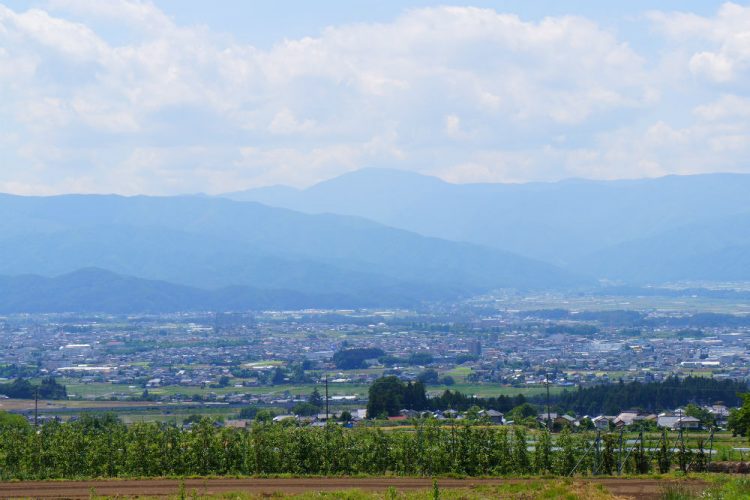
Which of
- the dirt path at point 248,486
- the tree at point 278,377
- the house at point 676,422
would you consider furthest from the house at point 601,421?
the tree at point 278,377

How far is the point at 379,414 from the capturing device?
3688 cm

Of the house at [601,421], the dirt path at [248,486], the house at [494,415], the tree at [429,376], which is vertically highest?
the dirt path at [248,486]

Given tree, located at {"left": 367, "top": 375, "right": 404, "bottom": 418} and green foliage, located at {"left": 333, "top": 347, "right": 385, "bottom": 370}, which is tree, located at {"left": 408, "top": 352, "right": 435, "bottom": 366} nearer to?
green foliage, located at {"left": 333, "top": 347, "right": 385, "bottom": 370}

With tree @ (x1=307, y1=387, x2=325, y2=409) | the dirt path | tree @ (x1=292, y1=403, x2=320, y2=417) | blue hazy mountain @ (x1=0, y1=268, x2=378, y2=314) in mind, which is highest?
blue hazy mountain @ (x1=0, y1=268, x2=378, y2=314)

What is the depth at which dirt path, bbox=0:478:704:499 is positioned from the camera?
17.1 m

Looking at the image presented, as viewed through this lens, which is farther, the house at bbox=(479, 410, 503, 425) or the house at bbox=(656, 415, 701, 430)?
the house at bbox=(479, 410, 503, 425)

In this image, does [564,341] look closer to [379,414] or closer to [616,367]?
[616,367]

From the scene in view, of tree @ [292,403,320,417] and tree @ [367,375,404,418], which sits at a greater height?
tree @ [367,375,404,418]

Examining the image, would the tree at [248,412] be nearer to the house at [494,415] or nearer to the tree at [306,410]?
the tree at [306,410]

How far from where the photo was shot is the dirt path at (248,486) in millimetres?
17061

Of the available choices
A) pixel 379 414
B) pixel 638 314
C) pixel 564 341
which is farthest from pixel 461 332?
pixel 379 414

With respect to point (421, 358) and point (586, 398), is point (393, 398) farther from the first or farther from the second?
point (421, 358)

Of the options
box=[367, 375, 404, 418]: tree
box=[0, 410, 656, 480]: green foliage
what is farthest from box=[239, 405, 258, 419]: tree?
box=[0, 410, 656, 480]: green foliage

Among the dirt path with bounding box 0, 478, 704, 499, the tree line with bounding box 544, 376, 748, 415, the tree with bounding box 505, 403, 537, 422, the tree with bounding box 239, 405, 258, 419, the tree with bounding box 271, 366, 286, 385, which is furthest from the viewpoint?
the tree with bounding box 271, 366, 286, 385
